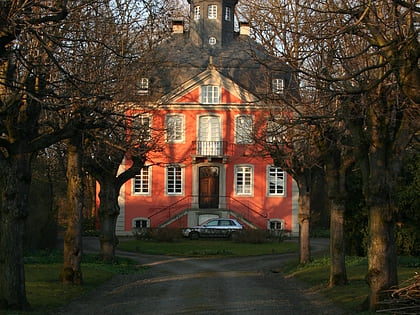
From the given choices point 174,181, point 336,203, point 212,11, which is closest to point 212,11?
point 212,11

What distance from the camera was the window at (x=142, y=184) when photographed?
4738 cm

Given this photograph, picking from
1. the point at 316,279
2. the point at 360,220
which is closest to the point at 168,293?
the point at 316,279

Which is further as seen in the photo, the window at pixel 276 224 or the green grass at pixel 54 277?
the window at pixel 276 224

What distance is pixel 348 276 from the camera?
20.5 metres

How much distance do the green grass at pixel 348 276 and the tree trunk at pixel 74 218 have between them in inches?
255

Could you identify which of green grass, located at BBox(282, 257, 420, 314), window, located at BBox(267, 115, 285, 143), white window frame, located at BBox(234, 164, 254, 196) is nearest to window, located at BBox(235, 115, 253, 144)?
window, located at BBox(267, 115, 285, 143)

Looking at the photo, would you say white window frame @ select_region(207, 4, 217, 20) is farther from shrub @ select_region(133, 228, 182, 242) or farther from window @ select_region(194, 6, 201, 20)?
shrub @ select_region(133, 228, 182, 242)

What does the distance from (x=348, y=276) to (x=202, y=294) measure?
5277mm

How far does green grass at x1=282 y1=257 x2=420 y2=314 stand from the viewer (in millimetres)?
15719

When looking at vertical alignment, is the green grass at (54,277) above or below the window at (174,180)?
below

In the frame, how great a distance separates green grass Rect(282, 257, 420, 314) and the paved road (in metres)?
0.39

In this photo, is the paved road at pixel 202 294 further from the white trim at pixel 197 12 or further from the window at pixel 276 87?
the white trim at pixel 197 12

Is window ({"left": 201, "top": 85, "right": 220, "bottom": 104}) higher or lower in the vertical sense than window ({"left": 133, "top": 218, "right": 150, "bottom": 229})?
higher

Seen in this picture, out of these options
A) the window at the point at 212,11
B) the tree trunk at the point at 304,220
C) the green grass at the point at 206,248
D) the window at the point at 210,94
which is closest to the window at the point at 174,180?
the window at the point at 210,94
